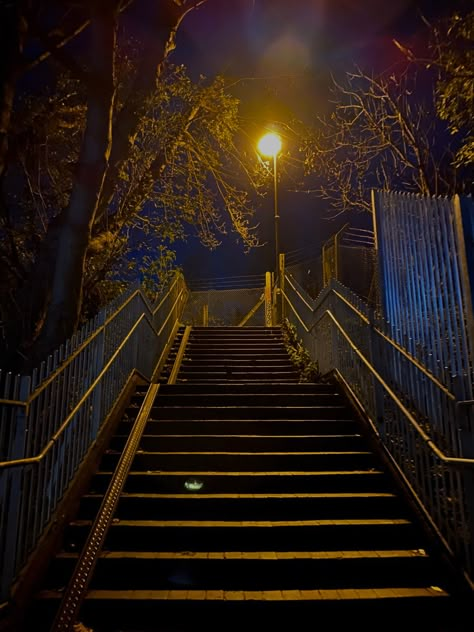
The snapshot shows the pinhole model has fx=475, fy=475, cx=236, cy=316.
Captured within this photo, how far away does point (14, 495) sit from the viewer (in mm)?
3232

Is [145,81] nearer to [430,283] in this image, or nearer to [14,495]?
[430,283]

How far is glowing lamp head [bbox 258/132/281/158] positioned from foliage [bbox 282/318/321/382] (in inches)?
160

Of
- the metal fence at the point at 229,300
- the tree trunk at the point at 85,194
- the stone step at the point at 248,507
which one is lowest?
the stone step at the point at 248,507

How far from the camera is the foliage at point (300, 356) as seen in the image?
8232 mm

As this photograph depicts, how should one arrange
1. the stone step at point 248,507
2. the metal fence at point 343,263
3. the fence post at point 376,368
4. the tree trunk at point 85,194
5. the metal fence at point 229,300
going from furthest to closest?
the metal fence at point 229,300 < the metal fence at point 343,263 < the tree trunk at point 85,194 < the fence post at point 376,368 < the stone step at point 248,507

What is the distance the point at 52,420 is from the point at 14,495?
871mm

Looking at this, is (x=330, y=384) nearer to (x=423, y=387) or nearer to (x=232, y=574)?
(x=423, y=387)

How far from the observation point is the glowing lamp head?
10.9 meters

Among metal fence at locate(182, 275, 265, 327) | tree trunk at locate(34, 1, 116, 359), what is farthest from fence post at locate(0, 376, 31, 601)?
metal fence at locate(182, 275, 265, 327)

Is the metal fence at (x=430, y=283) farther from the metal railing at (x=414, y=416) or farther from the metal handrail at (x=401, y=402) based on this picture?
the metal railing at (x=414, y=416)

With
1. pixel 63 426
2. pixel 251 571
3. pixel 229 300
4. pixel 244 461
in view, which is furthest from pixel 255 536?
pixel 229 300

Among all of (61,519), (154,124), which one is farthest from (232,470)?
(154,124)

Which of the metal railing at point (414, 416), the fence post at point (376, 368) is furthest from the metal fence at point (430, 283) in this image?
the fence post at point (376, 368)

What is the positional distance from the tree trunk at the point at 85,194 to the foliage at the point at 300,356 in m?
4.08
